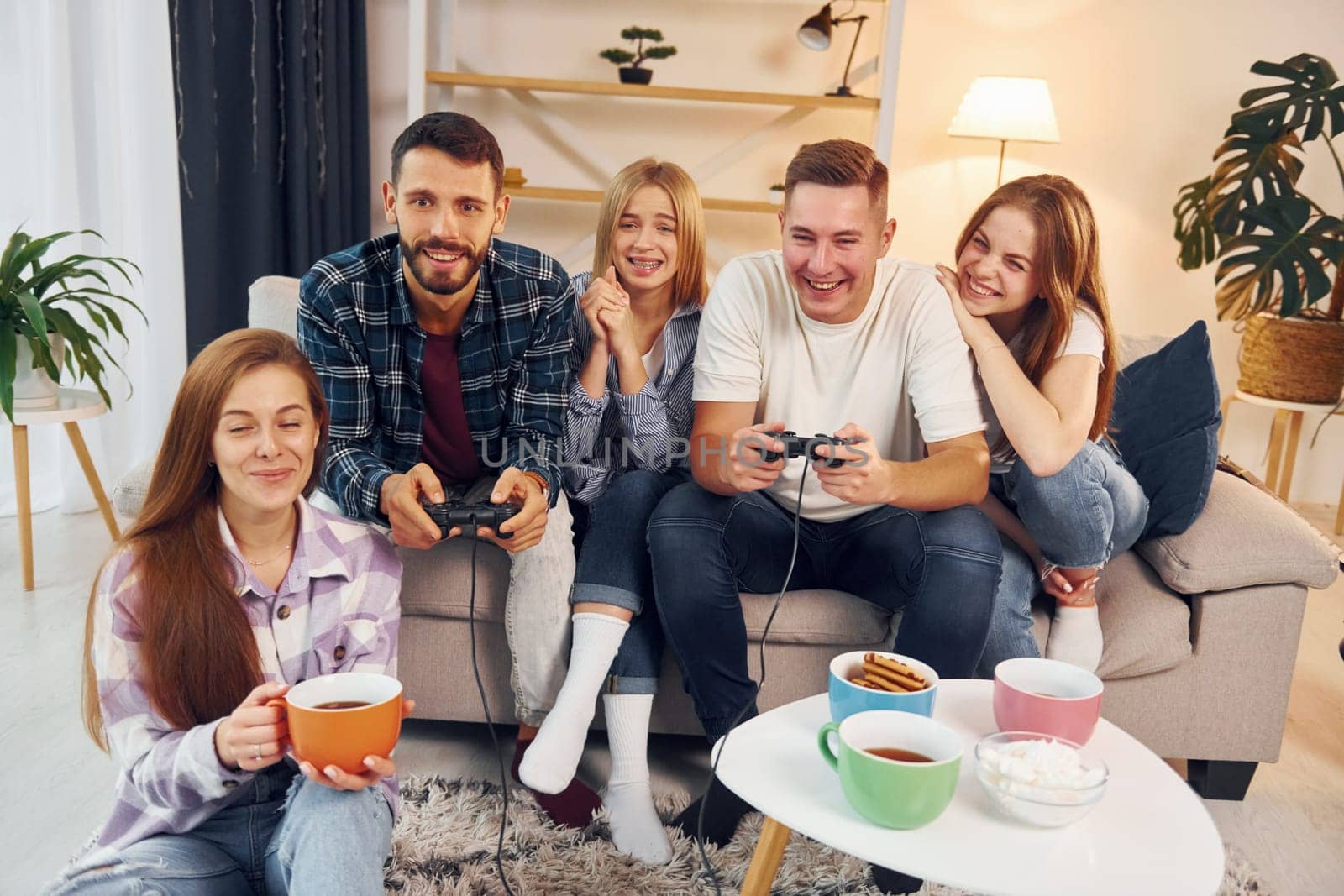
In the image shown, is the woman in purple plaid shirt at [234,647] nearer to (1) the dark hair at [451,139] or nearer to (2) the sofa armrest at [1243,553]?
(1) the dark hair at [451,139]

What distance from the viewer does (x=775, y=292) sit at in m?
1.70

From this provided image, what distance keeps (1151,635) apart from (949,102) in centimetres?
238

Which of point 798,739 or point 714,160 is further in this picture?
point 714,160

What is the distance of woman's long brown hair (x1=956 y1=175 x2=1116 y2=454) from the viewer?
163cm

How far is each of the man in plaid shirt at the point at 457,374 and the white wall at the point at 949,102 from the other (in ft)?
6.53

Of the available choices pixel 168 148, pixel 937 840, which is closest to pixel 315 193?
pixel 168 148

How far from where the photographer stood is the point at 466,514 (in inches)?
55.6

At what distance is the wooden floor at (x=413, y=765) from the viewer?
4.93ft

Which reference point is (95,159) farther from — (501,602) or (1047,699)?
(1047,699)

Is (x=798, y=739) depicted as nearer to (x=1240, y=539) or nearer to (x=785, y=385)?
(x=785, y=385)

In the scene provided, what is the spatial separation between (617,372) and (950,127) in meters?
2.06

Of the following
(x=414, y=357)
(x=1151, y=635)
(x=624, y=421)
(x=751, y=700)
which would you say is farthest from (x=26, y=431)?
(x=1151, y=635)

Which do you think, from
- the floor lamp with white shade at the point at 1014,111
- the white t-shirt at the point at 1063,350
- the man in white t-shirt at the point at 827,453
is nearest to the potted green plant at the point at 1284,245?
the floor lamp with white shade at the point at 1014,111

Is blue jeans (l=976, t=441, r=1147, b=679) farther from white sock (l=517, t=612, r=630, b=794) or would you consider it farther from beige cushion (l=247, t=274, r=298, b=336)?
beige cushion (l=247, t=274, r=298, b=336)
